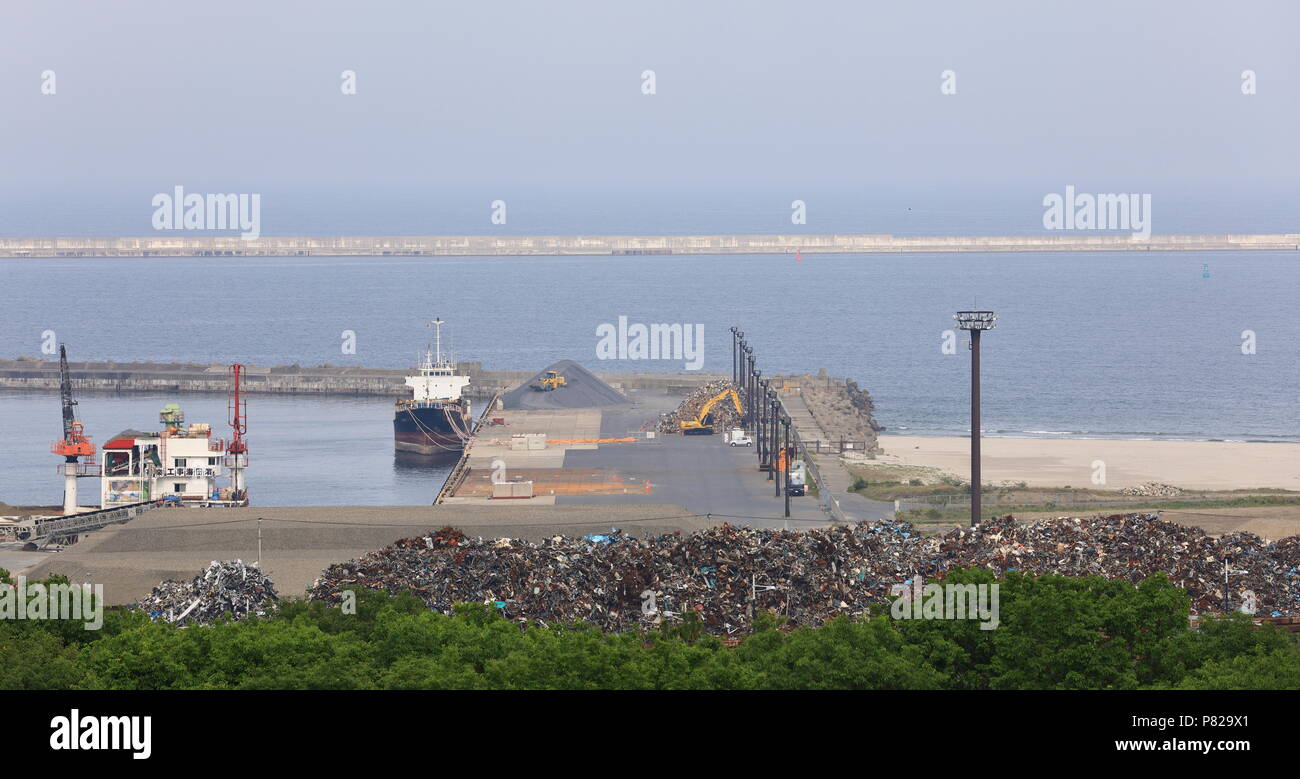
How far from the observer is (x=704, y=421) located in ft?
263

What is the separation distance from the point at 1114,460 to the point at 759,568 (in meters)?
44.4

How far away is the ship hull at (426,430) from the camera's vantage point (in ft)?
292

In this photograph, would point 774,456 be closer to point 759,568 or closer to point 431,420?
point 759,568

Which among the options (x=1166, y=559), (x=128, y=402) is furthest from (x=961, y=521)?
(x=128, y=402)

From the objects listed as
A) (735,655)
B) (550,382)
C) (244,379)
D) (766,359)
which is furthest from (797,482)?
(766,359)

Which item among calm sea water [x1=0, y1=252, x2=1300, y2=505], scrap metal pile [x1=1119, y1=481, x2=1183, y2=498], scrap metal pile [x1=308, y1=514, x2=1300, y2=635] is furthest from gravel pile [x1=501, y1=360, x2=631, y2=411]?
scrap metal pile [x1=308, y1=514, x2=1300, y2=635]

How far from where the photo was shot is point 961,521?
176 feet

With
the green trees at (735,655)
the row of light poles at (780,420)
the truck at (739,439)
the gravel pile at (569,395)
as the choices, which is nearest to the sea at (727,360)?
the gravel pile at (569,395)

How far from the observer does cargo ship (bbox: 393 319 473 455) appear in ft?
293

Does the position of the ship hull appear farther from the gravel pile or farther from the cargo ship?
the gravel pile

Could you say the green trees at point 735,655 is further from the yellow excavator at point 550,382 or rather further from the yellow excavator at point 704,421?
the yellow excavator at point 550,382

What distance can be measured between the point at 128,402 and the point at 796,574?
82626mm

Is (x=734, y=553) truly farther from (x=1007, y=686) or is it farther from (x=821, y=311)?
(x=821, y=311)
